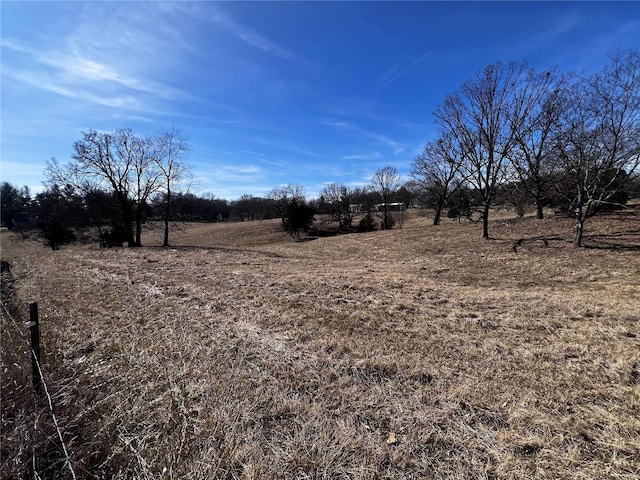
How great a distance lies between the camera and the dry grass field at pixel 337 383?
7.88ft

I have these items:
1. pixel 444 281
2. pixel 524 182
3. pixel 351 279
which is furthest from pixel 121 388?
pixel 524 182

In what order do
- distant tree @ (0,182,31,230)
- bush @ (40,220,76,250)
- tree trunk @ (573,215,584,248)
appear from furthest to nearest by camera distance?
distant tree @ (0,182,31,230) < bush @ (40,220,76,250) < tree trunk @ (573,215,584,248)

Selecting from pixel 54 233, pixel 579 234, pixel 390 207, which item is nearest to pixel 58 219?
pixel 54 233

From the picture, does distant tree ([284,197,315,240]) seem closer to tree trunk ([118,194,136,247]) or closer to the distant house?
the distant house

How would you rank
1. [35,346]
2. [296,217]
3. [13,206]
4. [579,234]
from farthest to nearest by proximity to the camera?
[13,206] < [296,217] < [579,234] < [35,346]

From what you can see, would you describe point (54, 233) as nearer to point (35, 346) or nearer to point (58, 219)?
point (58, 219)

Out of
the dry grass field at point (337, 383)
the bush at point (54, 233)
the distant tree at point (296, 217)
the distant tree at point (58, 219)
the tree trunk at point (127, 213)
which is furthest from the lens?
the distant tree at point (296, 217)

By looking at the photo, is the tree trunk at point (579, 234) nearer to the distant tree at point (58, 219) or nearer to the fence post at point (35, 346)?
the fence post at point (35, 346)

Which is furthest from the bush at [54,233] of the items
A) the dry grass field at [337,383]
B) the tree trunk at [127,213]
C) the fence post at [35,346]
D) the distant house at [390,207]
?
the distant house at [390,207]

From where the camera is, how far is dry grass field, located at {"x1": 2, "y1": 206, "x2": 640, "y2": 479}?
240 centimetres

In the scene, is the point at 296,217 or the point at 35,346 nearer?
the point at 35,346

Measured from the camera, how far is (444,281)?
10141 mm

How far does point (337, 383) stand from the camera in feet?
11.6

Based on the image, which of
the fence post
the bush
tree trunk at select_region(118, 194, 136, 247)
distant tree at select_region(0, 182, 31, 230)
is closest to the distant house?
tree trunk at select_region(118, 194, 136, 247)
